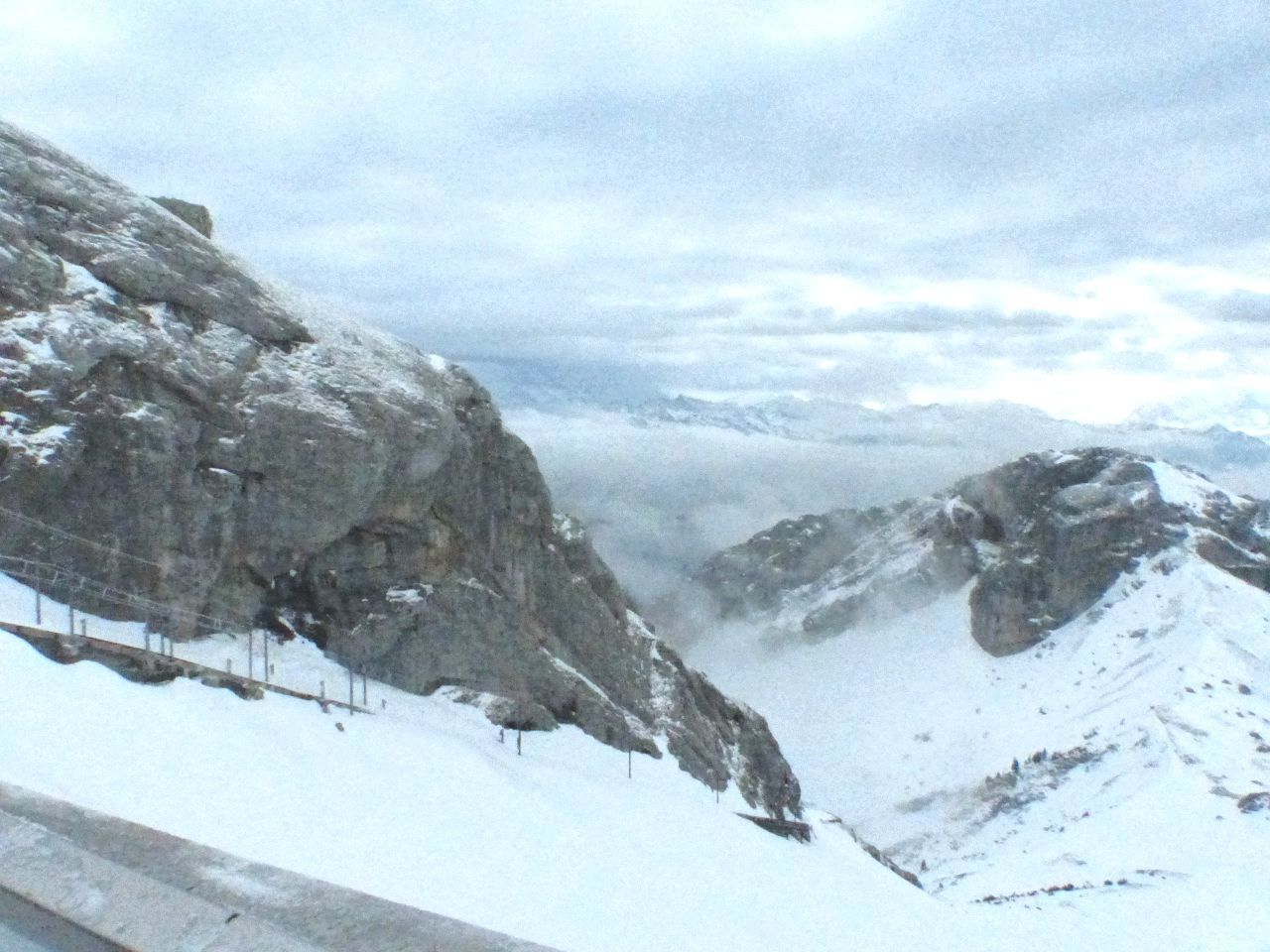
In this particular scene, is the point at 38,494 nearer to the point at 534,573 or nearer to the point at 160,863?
the point at 534,573

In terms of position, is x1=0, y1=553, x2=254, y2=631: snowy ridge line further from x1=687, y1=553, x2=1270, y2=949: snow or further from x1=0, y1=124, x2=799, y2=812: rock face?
x1=687, y1=553, x2=1270, y2=949: snow

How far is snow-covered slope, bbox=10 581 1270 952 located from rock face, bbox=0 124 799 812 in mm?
1841

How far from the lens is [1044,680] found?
10850 cm

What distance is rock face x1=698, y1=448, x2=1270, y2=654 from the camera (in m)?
113

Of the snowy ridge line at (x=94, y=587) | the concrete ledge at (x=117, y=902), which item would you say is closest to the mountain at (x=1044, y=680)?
the snowy ridge line at (x=94, y=587)

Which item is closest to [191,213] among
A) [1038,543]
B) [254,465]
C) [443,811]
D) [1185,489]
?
[254,465]

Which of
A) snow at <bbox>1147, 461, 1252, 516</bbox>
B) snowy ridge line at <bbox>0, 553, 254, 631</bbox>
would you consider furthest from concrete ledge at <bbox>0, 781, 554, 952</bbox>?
snow at <bbox>1147, 461, 1252, 516</bbox>

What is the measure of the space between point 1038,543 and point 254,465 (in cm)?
10352

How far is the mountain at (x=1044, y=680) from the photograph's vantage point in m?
67.9

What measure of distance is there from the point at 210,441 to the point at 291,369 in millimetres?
3371

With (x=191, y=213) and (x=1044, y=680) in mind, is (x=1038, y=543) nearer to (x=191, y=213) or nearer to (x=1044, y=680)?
(x=1044, y=680)

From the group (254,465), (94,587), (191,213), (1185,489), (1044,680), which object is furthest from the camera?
(1185,489)

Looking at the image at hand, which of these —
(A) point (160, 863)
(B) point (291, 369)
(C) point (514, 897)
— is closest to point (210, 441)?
(B) point (291, 369)

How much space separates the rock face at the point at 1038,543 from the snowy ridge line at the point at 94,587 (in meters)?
99.7
